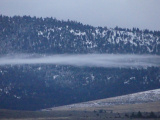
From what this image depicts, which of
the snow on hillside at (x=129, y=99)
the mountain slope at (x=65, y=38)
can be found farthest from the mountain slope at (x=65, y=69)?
the snow on hillside at (x=129, y=99)

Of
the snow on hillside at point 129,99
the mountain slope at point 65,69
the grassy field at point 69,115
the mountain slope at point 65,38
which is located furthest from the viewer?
the mountain slope at point 65,38

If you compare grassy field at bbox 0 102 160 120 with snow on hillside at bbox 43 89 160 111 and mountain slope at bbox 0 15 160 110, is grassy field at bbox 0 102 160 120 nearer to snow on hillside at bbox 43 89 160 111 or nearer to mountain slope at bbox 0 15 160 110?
snow on hillside at bbox 43 89 160 111

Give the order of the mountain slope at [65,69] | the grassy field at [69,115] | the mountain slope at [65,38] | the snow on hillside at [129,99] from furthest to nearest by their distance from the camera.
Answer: the mountain slope at [65,38]
the mountain slope at [65,69]
the snow on hillside at [129,99]
the grassy field at [69,115]

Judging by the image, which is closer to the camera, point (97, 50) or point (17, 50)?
point (17, 50)

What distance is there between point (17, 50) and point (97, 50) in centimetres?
3244

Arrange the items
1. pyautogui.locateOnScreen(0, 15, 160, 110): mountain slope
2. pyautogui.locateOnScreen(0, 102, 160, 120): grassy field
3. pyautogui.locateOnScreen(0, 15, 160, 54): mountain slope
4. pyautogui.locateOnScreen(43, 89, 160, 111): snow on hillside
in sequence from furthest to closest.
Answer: pyautogui.locateOnScreen(0, 15, 160, 54): mountain slope, pyautogui.locateOnScreen(0, 15, 160, 110): mountain slope, pyautogui.locateOnScreen(43, 89, 160, 111): snow on hillside, pyautogui.locateOnScreen(0, 102, 160, 120): grassy field

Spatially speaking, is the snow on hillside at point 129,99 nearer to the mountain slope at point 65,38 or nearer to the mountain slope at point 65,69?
the mountain slope at point 65,69

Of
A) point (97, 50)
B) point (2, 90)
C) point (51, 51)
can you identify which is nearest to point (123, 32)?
point (97, 50)

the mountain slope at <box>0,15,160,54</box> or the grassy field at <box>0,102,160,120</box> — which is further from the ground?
the mountain slope at <box>0,15,160,54</box>

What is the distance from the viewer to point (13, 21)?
171125 mm

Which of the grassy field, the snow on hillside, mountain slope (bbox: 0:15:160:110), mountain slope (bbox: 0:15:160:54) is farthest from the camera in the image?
mountain slope (bbox: 0:15:160:54)

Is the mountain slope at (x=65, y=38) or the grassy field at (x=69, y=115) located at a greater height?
the mountain slope at (x=65, y=38)

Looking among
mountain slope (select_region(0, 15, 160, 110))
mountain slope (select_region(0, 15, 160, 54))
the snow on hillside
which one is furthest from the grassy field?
mountain slope (select_region(0, 15, 160, 54))

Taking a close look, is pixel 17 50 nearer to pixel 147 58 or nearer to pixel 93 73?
pixel 93 73
